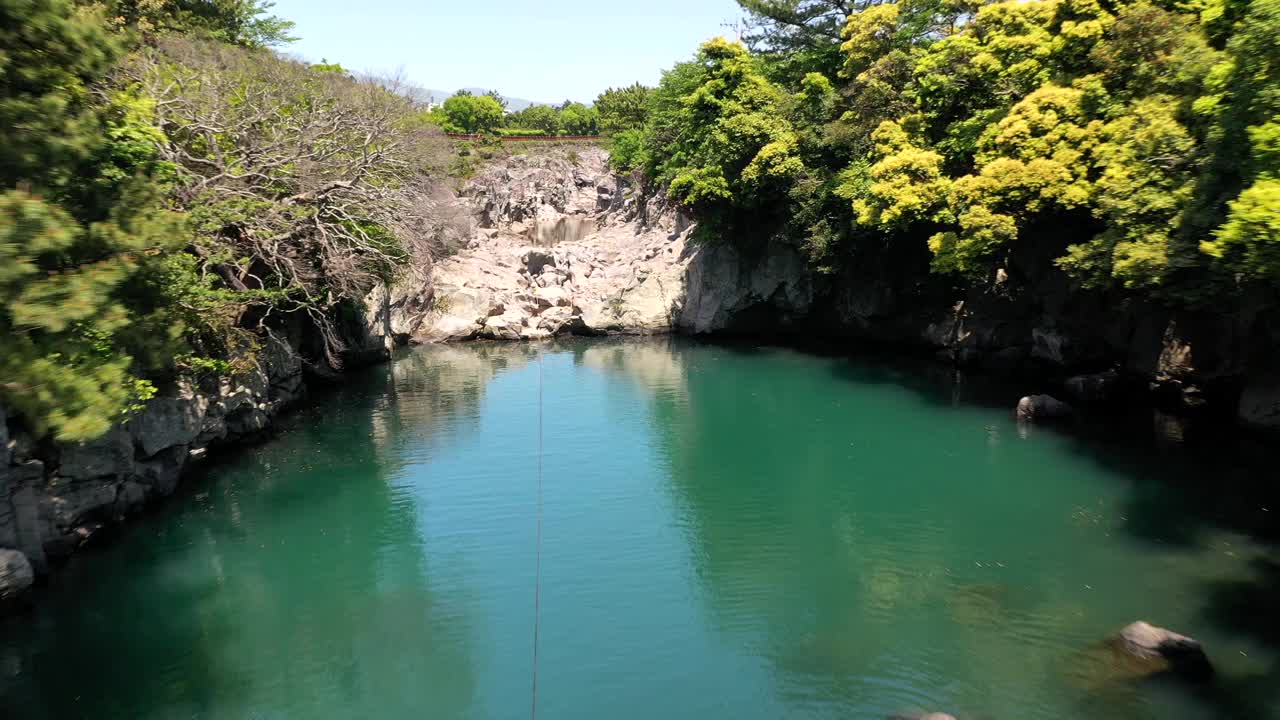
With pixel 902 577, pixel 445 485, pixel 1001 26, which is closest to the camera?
pixel 902 577

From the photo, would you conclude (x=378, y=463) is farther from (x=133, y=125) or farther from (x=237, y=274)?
(x=133, y=125)

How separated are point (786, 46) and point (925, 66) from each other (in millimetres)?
12155

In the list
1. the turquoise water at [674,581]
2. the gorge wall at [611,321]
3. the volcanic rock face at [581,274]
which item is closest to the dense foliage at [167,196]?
the gorge wall at [611,321]

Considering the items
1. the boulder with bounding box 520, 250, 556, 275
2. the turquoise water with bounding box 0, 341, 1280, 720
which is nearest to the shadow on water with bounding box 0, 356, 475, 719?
the turquoise water with bounding box 0, 341, 1280, 720

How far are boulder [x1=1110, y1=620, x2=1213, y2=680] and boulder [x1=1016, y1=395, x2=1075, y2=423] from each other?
10.1 m

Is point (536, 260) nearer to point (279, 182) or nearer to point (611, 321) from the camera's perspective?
point (611, 321)

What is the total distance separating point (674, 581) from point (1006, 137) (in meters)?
13.7

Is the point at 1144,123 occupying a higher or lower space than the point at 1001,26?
lower

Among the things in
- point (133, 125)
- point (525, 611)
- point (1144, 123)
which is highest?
point (1144, 123)

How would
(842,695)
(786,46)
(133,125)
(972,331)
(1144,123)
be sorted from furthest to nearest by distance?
(786,46) → (972,331) → (1144,123) → (133,125) → (842,695)

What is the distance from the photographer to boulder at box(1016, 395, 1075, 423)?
19.2 meters

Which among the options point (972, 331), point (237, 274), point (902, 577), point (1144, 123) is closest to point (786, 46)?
point (972, 331)

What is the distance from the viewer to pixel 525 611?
36.9ft

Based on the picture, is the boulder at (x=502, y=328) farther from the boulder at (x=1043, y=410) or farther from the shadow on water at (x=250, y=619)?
the boulder at (x=1043, y=410)
